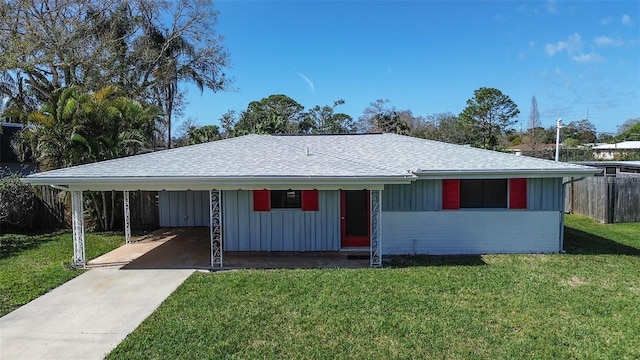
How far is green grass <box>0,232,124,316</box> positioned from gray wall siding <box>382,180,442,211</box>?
7.90 metres

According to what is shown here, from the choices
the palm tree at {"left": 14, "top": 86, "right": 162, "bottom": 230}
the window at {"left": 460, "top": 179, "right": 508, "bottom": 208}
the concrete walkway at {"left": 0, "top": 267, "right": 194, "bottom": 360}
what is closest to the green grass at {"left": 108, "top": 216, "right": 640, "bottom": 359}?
the concrete walkway at {"left": 0, "top": 267, "right": 194, "bottom": 360}

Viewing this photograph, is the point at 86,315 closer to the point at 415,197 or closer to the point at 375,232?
the point at 375,232

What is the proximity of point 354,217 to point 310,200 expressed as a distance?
54.3 inches

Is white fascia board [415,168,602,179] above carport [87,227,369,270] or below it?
above

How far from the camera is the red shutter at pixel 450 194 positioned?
1099cm

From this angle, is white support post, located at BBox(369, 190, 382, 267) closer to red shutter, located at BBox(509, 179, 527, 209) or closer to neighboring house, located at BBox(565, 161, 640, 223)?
red shutter, located at BBox(509, 179, 527, 209)

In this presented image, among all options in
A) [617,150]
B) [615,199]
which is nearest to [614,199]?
[615,199]

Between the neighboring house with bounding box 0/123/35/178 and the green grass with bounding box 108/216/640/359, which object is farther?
the neighboring house with bounding box 0/123/35/178

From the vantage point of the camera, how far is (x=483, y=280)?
8.55 m

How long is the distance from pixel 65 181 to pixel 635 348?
1113 centimetres

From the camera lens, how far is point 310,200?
37.1 ft

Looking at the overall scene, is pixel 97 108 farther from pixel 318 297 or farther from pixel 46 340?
pixel 318 297

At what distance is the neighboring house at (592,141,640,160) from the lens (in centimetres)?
4766

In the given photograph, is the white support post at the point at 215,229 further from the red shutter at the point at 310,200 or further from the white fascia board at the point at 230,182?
the red shutter at the point at 310,200
